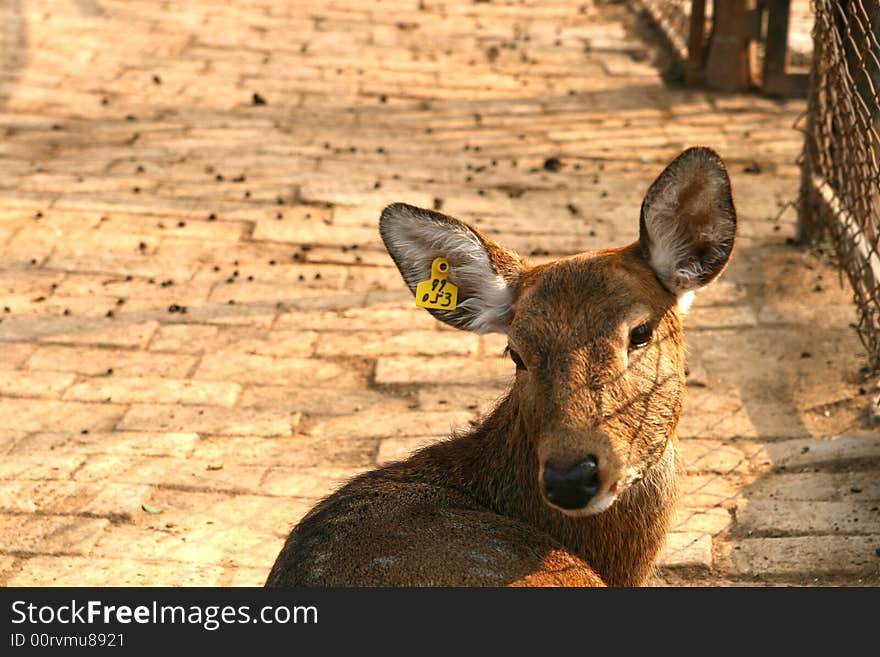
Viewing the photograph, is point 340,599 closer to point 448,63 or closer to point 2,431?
point 2,431

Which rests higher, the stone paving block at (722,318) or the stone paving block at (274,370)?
the stone paving block at (274,370)

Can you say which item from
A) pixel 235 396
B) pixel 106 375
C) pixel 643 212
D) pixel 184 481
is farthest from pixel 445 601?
pixel 106 375

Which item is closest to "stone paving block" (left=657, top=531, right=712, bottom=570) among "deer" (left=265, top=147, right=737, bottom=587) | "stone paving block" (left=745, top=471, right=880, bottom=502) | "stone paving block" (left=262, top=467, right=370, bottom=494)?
"stone paving block" (left=745, top=471, right=880, bottom=502)

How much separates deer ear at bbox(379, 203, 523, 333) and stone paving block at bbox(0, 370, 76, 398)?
2837 mm

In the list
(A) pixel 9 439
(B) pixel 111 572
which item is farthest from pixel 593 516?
(A) pixel 9 439

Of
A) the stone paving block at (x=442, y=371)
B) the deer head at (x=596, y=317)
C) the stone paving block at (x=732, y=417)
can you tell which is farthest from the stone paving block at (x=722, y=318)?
the deer head at (x=596, y=317)

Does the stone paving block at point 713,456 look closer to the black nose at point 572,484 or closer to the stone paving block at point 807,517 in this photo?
the stone paving block at point 807,517

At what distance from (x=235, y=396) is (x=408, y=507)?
9.01ft

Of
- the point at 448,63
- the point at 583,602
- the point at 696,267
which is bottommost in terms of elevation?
the point at 448,63

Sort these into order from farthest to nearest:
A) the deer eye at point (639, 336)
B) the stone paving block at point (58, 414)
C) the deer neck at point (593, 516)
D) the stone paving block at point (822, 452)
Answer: the stone paving block at point (58, 414), the stone paving block at point (822, 452), the deer neck at point (593, 516), the deer eye at point (639, 336)

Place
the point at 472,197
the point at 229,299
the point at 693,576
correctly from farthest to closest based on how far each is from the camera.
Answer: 1. the point at 472,197
2. the point at 229,299
3. the point at 693,576

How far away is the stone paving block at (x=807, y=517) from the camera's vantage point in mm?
5613

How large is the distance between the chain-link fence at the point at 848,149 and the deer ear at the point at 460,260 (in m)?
2.71

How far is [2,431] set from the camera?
6.47 metres
